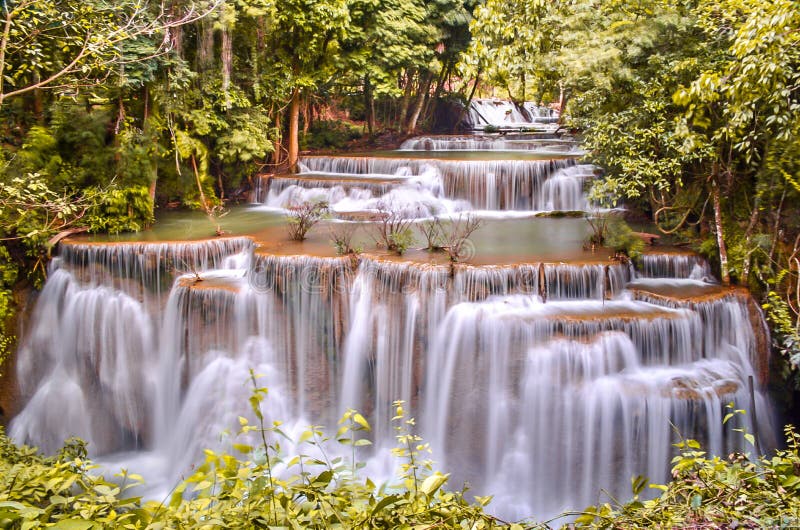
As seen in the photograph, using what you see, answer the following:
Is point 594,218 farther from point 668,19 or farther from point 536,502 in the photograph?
point 536,502

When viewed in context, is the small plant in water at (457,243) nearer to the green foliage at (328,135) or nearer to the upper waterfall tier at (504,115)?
the green foliage at (328,135)

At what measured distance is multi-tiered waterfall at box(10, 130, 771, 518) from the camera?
24.8 feet

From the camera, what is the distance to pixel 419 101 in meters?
21.4

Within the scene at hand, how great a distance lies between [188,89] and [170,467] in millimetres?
7787

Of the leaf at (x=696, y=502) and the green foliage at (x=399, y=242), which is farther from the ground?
the green foliage at (x=399, y=242)

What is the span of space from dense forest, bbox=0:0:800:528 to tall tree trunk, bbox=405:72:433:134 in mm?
5606

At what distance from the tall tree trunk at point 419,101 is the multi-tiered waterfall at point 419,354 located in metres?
11.9

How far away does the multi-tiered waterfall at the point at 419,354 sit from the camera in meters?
7.57

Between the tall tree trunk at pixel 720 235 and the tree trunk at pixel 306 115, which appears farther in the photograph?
the tree trunk at pixel 306 115

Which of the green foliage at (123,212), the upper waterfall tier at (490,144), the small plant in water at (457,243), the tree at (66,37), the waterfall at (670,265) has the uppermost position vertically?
the upper waterfall tier at (490,144)

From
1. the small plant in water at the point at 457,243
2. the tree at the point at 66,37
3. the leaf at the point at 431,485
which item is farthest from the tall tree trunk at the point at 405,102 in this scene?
the leaf at the point at 431,485

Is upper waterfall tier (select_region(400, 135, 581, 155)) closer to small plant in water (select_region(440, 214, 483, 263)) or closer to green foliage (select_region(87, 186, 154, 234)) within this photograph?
small plant in water (select_region(440, 214, 483, 263))

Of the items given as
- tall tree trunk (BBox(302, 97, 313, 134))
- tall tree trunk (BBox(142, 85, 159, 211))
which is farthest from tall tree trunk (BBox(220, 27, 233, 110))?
tall tree trunk (BBox(302, 97, 313, 134))

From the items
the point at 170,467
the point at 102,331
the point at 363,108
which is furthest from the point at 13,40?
the point at 363,108
